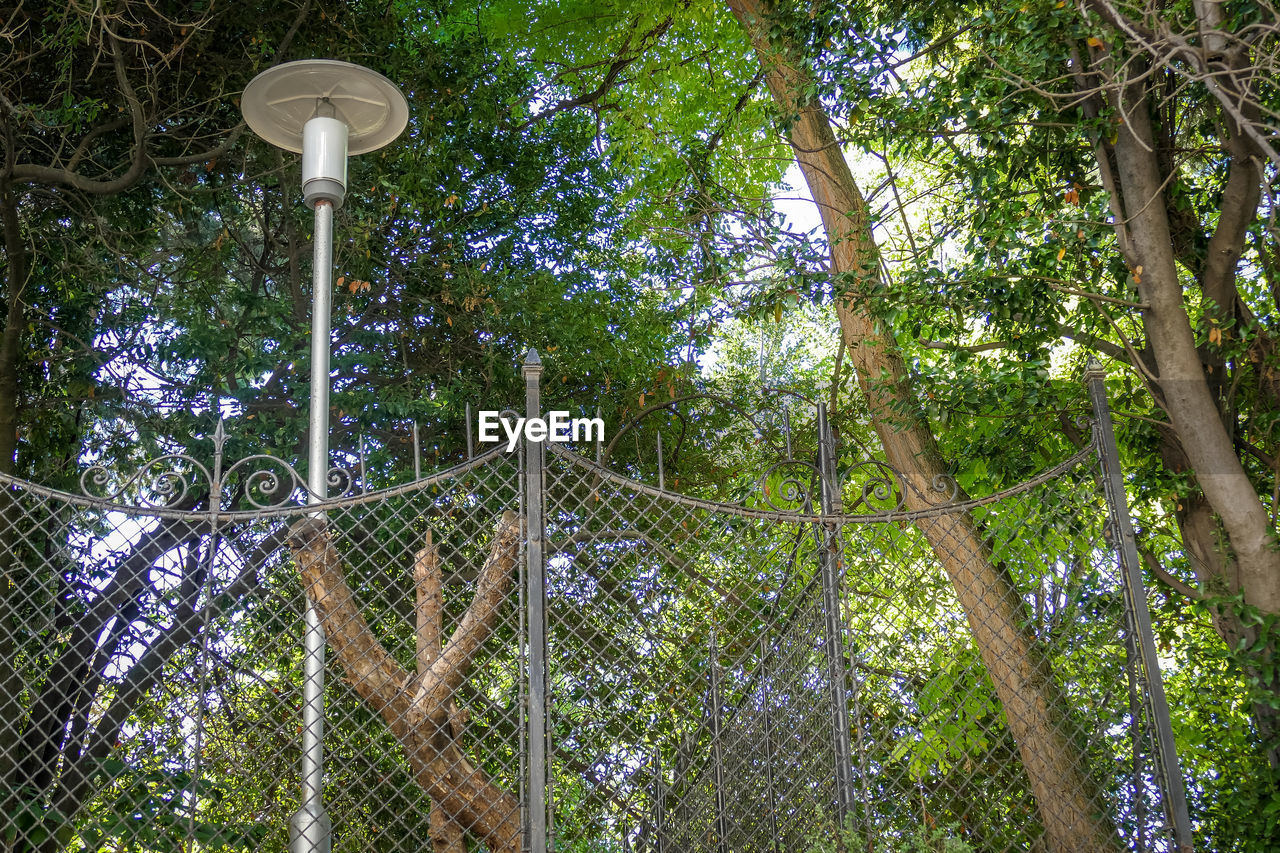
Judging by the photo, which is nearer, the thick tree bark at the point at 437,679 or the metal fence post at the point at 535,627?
the metal fence post at the point at 535,627

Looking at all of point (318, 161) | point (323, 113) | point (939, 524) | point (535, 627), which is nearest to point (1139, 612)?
point (939, 524)

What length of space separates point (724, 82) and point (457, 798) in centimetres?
711

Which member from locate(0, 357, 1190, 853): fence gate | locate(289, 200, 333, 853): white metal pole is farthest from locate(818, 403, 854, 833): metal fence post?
locate(289, 200, 333, 853): white metal pole

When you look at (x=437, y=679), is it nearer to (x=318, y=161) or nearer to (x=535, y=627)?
(x=535, y=627)

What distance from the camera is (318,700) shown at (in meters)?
3.37

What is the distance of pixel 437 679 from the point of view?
199 inches

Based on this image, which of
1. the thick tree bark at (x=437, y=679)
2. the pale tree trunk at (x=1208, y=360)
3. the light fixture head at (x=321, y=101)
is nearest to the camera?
the light fixture head at (x=321, y=101)

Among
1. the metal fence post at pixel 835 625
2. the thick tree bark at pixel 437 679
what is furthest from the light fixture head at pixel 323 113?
the metal fence post at pixel 835 625

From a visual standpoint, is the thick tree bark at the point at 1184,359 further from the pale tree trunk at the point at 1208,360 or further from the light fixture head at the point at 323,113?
the light fixture head at the point at 323,113

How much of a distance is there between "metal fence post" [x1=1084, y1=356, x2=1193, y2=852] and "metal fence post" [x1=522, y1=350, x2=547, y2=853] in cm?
225

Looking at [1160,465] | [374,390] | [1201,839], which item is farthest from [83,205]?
[1201,839]

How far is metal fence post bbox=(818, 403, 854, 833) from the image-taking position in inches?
153

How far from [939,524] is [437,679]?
2.86 metres

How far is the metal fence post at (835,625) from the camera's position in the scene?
3887 mm
